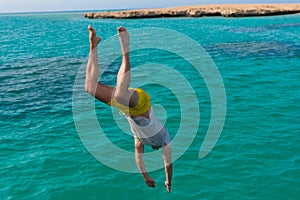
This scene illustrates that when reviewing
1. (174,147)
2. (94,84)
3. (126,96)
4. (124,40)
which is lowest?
(174,147)

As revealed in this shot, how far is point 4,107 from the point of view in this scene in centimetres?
2492

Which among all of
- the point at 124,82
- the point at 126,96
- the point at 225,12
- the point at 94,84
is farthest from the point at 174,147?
the point at 225,12

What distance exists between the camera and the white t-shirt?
7.23m

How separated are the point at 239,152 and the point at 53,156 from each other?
925cm

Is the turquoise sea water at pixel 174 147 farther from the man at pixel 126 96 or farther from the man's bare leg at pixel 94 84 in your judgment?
the man's bare leg at pixel 94 84

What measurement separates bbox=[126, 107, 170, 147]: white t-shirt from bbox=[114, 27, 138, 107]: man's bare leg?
623 mm

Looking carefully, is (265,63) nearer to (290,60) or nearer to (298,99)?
(290,60)

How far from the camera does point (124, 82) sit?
6.43 m

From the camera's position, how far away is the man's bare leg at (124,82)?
21.0 ft

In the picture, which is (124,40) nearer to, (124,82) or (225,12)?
(124,82)

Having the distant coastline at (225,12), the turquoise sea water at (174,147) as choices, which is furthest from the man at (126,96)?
the distant coastline at (225,12)

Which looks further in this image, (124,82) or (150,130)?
(150,130)

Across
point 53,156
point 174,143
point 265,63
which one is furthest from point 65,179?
point 265,63

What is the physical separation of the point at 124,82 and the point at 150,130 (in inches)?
58.3
